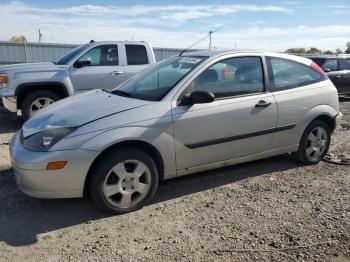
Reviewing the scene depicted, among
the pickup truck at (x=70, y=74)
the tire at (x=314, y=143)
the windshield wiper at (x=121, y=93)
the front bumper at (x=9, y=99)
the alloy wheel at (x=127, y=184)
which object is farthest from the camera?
the pickup truck at (x=70, y=74)

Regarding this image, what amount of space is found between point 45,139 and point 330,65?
1149 centimetres

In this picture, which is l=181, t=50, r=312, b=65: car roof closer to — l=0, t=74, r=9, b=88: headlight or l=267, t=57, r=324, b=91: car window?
l=267, t=57, r=324, b=91: car window

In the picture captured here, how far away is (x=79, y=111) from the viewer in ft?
13.1

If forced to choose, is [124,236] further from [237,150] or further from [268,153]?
[268,153]

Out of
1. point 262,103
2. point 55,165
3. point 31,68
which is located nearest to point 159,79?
point 262,103

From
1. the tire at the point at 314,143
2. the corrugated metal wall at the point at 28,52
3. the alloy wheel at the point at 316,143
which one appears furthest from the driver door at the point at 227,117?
the corrugated metal wall at the point at 28,52

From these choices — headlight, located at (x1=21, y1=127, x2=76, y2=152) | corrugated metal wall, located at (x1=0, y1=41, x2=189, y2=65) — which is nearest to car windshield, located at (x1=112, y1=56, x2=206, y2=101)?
headlight, located at (x1=21, y1=127, x2=76, y2=152)

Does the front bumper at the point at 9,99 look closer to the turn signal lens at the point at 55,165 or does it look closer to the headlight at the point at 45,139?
the headlight at the point at 45,139

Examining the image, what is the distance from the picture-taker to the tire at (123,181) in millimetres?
3727

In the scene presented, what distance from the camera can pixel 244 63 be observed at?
4.73 metres

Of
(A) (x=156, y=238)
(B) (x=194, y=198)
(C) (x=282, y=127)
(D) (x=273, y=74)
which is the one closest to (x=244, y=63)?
(D) (x=273, y=74)

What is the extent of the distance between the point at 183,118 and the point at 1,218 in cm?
208

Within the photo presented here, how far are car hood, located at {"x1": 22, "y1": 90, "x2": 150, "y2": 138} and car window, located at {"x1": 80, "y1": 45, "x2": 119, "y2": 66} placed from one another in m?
3.97

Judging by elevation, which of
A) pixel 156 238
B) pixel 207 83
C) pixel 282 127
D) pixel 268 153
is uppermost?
pixel 207 83
